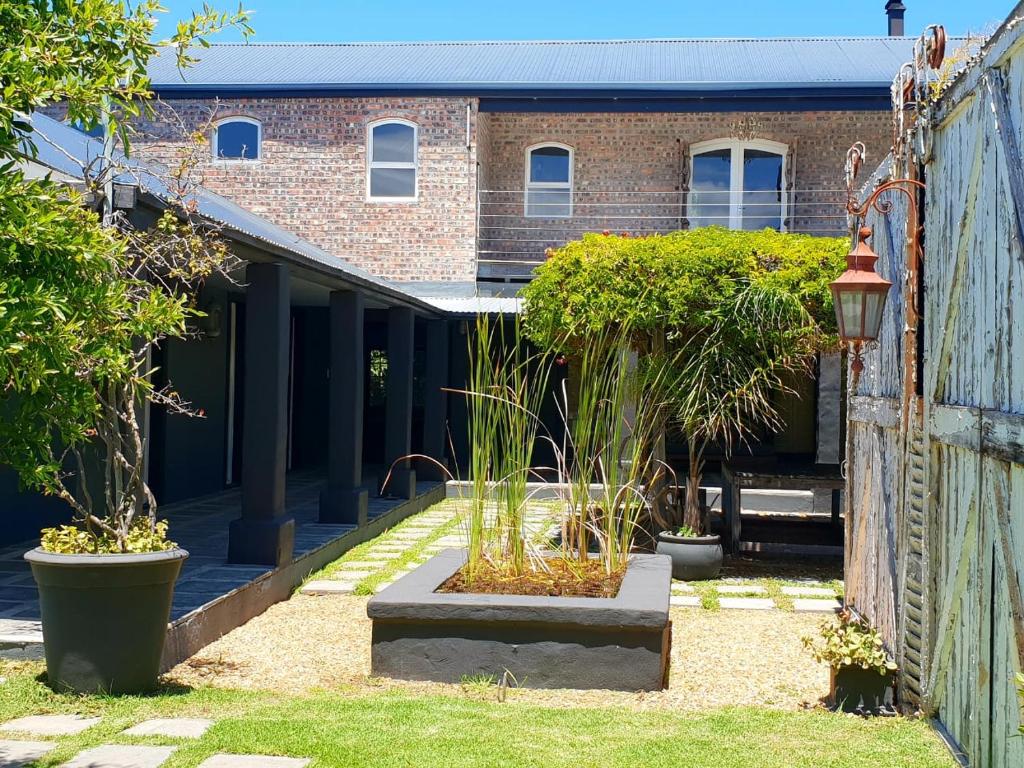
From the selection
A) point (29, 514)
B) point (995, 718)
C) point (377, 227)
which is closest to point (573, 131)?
point (377, 227)

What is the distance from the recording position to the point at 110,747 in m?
3.94

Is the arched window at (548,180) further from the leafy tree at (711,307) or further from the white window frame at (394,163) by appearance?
the leafy tree at (711,307)

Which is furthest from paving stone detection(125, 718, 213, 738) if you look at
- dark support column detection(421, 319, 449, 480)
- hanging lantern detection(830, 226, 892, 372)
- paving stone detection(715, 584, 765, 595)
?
dark support column detection(421, 319, 449, 480)

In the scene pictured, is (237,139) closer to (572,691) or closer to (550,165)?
(550,165)

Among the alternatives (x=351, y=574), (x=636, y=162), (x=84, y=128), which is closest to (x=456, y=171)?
(x=636, y=162)

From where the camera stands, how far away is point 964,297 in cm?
386

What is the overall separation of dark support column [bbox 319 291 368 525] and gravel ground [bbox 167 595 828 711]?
2524 millimetres

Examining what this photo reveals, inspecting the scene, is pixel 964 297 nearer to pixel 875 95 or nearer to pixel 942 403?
pixel 942 403

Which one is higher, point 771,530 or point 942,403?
point 942,403

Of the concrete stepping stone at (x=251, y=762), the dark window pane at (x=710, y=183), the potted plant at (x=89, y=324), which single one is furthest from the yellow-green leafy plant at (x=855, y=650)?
the dark window pane at (x=710, y=183)

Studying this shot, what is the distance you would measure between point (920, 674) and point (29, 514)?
6360mm

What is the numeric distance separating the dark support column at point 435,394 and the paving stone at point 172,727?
927cm

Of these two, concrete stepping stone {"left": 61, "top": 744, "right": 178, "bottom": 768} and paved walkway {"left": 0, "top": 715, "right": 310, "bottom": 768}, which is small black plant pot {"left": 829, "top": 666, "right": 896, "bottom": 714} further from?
concrete stepping stone {"left": 61, "top": 744, "right": 178, "bottom": 768}

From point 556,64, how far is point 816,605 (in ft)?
36.5
